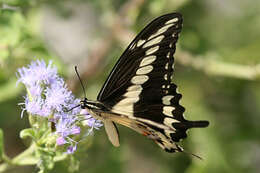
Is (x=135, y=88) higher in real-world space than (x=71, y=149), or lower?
higher

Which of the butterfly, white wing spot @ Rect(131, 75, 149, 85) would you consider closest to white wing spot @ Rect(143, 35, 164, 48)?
the butterfly

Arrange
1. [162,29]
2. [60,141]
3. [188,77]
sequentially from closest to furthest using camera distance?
[60,141] → [162,29] → [188,77]

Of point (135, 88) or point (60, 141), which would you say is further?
point (135, 88)

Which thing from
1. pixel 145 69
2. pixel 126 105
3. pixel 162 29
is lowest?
pixel 126 105

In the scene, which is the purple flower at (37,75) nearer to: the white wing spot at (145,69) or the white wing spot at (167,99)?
the white wing spot at (145,69)

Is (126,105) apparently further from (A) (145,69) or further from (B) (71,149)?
(B) (71,149)

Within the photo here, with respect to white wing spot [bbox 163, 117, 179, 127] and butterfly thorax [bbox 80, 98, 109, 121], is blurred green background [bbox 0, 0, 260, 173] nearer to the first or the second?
butterfly thorax [bbox 80, 98, 109, 121]

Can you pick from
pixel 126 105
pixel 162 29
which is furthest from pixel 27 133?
pixel 162 29

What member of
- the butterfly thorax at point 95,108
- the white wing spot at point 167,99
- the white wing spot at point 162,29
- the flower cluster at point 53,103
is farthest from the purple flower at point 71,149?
the white wing spot at point 162,29
